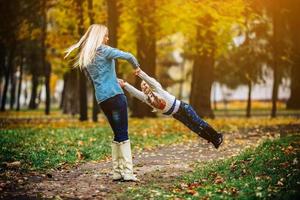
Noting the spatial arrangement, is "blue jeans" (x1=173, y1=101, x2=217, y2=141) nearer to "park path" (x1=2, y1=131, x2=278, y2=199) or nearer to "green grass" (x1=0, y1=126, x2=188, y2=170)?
"park path" (x1=2, y1=131, x2=278, y2=199)

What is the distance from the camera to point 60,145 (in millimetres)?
14461

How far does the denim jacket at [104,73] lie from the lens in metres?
9.34

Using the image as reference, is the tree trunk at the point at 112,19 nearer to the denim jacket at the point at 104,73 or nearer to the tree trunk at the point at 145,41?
the tree trunk at the point at 145,41

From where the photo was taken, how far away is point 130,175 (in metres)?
9.61

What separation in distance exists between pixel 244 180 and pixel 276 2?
19011 mm

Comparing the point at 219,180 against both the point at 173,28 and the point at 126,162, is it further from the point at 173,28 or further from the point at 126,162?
the point at 173,28

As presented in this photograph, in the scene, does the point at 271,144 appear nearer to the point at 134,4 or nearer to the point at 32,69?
the point at 134,4

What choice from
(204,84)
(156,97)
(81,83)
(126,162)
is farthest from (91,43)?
(204,84)

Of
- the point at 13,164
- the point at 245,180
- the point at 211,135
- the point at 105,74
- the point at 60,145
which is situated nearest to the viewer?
the point at 245,180

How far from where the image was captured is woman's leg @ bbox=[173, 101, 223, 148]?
35.7 feet

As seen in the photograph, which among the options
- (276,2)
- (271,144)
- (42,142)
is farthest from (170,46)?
(271,144)

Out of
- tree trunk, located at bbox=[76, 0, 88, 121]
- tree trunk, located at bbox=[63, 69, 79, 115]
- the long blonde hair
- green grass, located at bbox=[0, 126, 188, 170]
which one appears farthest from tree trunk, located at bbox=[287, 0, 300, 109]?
the long blonde hair

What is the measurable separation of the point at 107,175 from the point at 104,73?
84.7 inches

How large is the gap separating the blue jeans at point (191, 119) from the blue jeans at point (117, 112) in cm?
161
